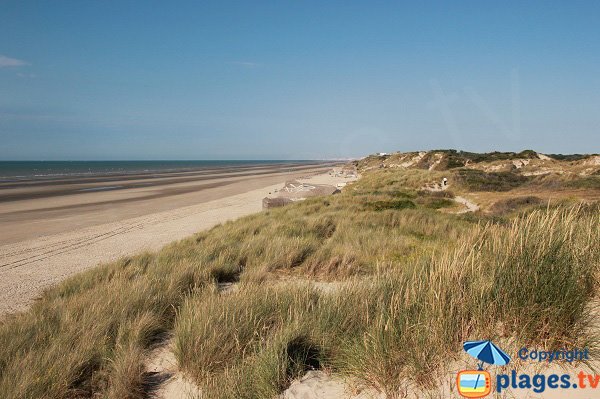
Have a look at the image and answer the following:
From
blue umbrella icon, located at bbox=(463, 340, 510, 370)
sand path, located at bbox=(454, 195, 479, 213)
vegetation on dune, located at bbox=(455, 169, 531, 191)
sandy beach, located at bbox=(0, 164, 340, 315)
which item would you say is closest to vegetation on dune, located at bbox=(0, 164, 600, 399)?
blue umbrella icon, located at bbox=(463, 340, 510, 370)

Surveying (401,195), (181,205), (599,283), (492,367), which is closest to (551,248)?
(599,283)

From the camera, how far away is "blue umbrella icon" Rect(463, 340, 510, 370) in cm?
253

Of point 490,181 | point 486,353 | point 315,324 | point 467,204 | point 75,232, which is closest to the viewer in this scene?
point 486,353

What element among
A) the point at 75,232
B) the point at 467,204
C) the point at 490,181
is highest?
the point at 490,181

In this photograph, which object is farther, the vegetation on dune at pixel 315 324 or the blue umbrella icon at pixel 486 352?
the vegetation on dune at pixel 315 324

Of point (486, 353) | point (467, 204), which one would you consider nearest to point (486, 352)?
point (486, 353)

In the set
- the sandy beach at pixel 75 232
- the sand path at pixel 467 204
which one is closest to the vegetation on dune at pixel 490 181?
the sand path at pixel 467 204

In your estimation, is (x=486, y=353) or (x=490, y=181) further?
(x=490, y=181)

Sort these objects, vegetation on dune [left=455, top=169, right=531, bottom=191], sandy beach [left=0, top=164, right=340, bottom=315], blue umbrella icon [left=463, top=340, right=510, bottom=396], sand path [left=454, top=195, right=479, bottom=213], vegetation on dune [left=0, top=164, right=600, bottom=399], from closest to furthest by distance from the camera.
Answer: blue umbrella icon [left=463, top=340, right=510, bottom=396] < vegetation on dune [left=0, top=164, right=600, bottom=399] < sandy beach [left=0, top=164, right=340, bottom=315] < sand path [left=454, top=195, right=479, bottom=213] < vegetation on dune [left=455, top=169, right=531, bottom=191]

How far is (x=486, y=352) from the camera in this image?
2.64 m

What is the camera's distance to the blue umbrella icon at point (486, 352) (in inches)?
99.7

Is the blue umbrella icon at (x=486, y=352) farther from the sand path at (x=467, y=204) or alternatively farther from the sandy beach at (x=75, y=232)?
the sand path at (x=467, y=204)

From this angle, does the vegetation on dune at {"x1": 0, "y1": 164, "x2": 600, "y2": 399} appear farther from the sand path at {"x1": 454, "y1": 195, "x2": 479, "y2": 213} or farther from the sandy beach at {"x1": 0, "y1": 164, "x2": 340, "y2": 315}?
the sand path at {"x1": 454, "y1": 195, "x2": 479, "y2": 213}

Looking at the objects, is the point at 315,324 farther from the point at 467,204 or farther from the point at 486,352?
the point at 467,204
